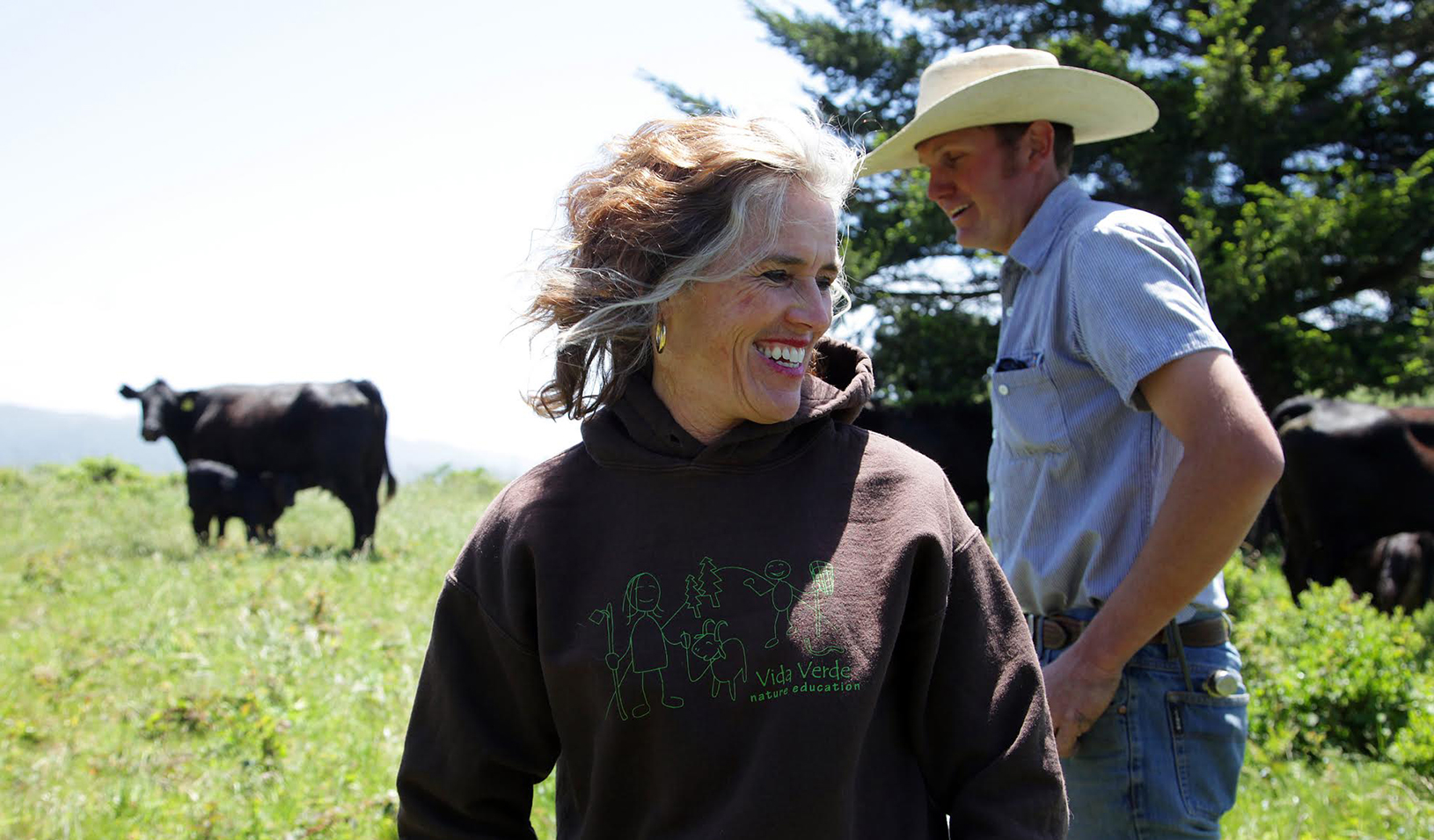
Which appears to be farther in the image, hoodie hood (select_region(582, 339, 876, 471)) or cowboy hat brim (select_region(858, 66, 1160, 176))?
cowboy hat brim (select_region(858, 66, 1160, 176))

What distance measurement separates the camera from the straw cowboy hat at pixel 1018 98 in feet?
9.00

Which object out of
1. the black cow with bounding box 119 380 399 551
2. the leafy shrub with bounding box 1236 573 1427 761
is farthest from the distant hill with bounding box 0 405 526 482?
the leafy shrub with bounding box 1236 573 1427 761

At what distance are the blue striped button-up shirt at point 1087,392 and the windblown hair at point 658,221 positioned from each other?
67 centimetres

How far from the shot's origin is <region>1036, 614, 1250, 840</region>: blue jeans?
2248 millimetres

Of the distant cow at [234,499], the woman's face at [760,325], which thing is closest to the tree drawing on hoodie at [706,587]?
the woman's face at [760,325]

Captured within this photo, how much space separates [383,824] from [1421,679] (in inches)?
209

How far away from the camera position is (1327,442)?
959cm

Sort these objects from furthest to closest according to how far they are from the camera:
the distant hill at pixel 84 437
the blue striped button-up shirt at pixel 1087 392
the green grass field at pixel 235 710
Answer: the distant hill at pixel 84 437 → the green grass field at pixel 235 710 → the blue striped button-up shirt at pixel 1087 392

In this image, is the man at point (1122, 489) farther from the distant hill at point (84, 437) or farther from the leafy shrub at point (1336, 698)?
the distant hill at point (84, 437)

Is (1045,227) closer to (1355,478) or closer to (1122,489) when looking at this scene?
(1122,489)

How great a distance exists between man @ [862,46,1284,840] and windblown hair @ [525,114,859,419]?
2.31 feet

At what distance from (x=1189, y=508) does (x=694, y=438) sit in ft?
3.29

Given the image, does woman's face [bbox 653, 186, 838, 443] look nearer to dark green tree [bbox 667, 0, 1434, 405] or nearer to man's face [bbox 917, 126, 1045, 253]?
man's face [bbox 917, 126, 1045, 253]

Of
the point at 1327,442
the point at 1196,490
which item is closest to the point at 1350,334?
the point at 1327,442
